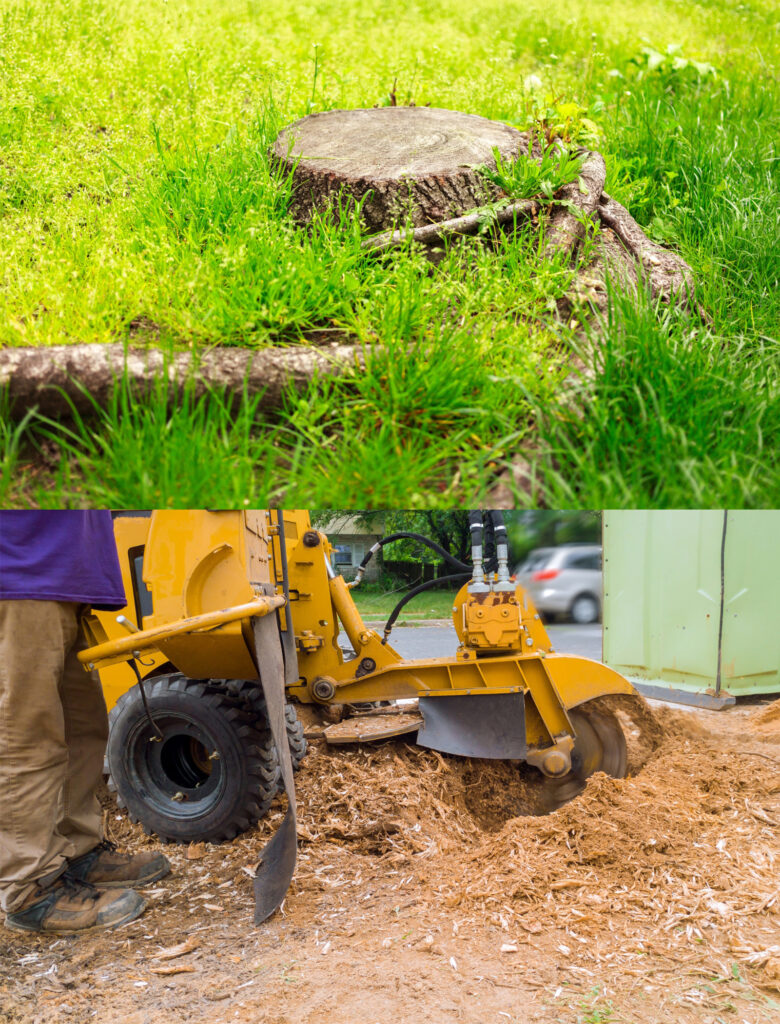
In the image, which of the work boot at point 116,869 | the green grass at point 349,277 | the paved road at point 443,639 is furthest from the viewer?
the paved road at point 443,639

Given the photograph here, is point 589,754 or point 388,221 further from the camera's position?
point 589,754

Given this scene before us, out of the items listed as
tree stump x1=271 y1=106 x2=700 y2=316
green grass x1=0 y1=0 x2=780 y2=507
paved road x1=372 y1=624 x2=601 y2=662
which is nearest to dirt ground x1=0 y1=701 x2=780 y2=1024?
paved road x1=372 y1=624 x2=601 y2=662

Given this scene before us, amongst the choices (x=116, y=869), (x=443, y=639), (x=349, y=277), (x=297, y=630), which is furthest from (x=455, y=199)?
(x=116, y=869)

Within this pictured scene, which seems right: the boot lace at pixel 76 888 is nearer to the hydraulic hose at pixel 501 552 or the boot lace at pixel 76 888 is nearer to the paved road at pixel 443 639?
the paved road at pixel 443 639

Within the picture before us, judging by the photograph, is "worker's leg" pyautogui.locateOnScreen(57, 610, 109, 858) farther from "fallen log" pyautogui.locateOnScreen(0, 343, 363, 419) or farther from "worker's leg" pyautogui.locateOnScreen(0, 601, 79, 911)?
"fallen log" pyautogui.locateOnScreen(0, 343, 363, 419)

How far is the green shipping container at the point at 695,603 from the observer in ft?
10.6

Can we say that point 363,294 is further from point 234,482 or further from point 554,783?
point 554,783

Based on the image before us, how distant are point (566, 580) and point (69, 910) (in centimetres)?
194

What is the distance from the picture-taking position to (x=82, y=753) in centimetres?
298

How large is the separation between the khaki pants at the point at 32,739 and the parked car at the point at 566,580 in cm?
149

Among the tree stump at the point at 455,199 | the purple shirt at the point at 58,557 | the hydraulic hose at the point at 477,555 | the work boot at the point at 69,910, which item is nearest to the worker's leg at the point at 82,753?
the work boot at the point at 69,910

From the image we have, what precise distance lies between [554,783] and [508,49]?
156 inches

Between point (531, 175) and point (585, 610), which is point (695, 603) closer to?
point (585, 610)

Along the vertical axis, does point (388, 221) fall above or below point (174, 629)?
above
